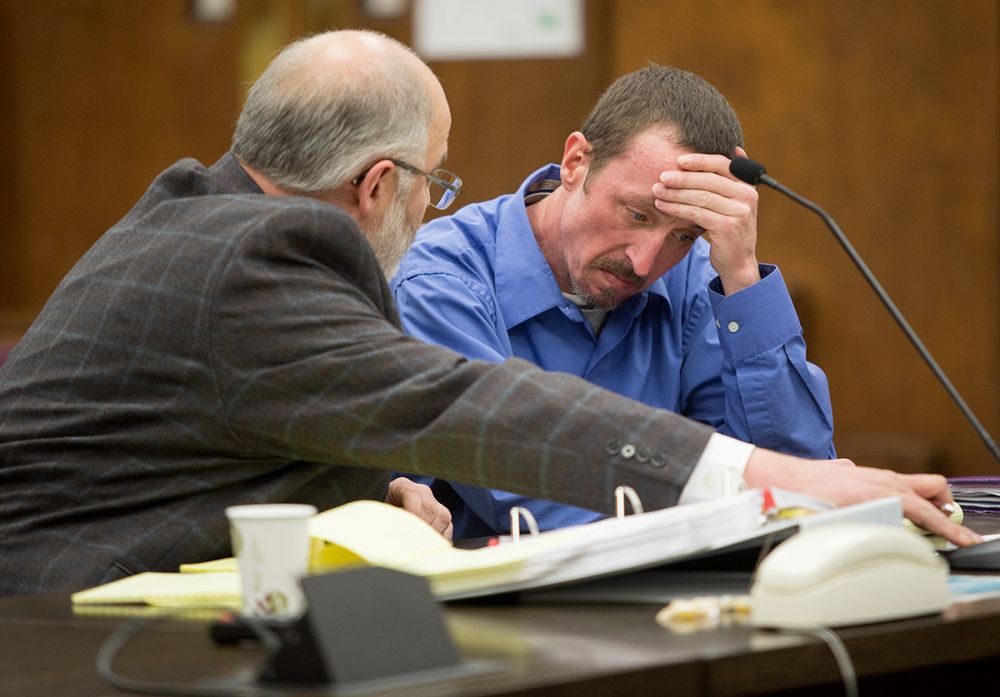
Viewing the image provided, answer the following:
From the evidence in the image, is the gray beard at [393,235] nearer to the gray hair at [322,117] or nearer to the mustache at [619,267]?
the gray hair at [322,117]

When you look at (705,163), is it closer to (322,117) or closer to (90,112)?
(322,117)

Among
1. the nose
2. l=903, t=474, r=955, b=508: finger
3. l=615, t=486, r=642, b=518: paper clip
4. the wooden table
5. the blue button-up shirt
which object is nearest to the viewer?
the wooden table

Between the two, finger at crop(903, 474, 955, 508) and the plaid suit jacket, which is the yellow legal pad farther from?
finger at crop(903, 474, 955, 508)

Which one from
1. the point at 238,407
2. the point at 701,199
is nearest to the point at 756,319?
the point at 701,199

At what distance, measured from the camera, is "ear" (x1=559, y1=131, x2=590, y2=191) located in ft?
7.20

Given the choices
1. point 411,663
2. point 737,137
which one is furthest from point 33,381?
point 737,137

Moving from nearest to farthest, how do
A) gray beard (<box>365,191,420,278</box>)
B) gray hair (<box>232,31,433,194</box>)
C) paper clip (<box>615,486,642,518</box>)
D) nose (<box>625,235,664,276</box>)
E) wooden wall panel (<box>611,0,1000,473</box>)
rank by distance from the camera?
paper clip (<box>615,486,642,518</box>) → gray hair (<box>232,31,433,194</box>) → gray beard (<box>365,191,420,278</box>) → nose (<box>625,235,664,276</box>) → wooden wall panel (<box>611,0,1000,473</box>)

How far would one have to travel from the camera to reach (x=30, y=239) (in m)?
5.10

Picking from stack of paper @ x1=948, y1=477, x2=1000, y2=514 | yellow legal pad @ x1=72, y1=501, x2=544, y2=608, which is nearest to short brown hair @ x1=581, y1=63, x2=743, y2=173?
stack of paper @ x1=948, y1=477, x2=1000, y2=514

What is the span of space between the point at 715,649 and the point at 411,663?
20 cm

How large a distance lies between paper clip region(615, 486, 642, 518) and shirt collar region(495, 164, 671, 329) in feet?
2.71

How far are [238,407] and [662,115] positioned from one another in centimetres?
94

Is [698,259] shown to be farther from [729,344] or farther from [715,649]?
[715,649]

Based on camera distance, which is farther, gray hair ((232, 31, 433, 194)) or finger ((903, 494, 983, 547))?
gray hair ((232, 31, 433, 194))
